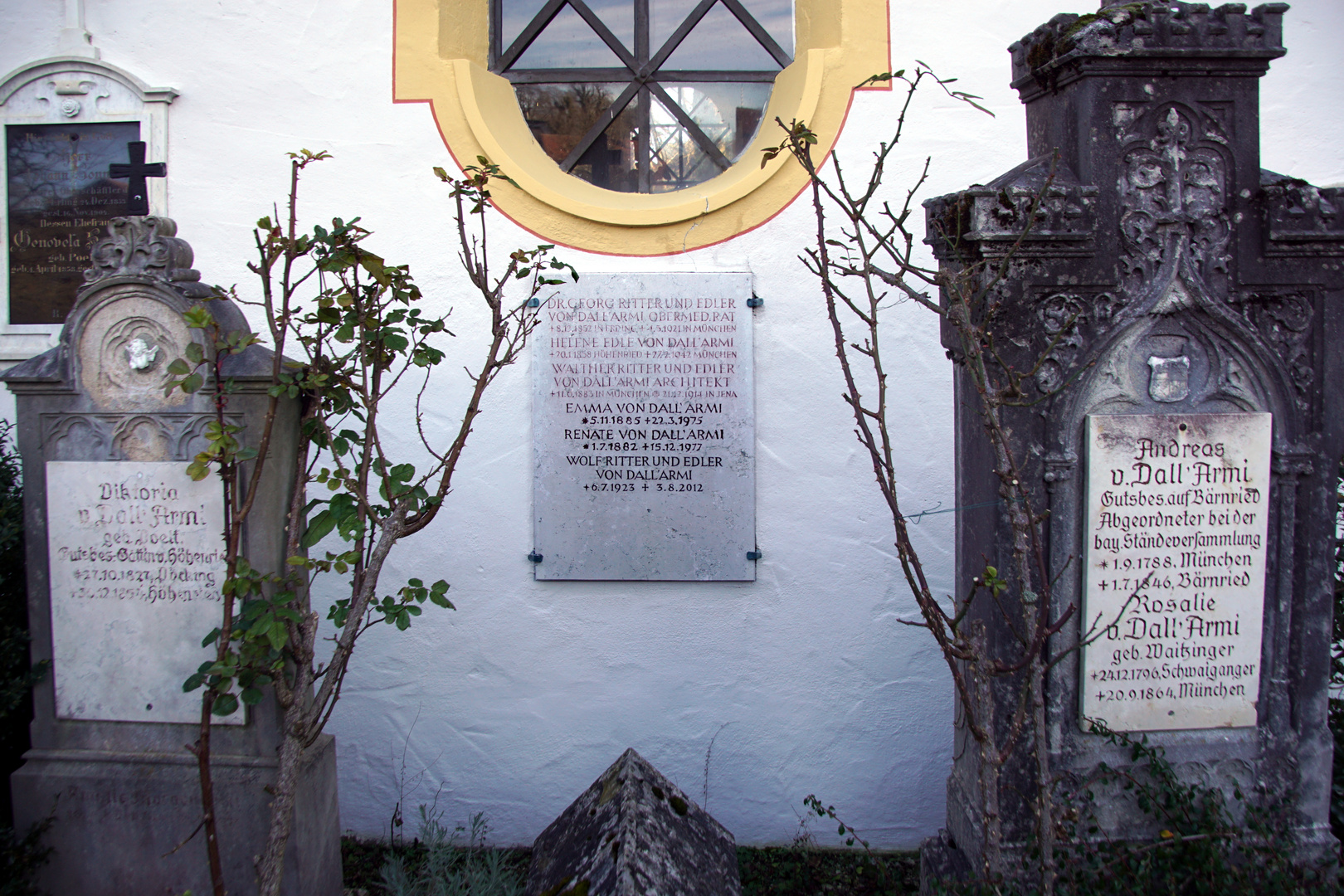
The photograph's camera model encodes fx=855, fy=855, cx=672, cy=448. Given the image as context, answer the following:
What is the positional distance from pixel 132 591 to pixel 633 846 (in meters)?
1.72

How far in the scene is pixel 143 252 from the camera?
2.47 m

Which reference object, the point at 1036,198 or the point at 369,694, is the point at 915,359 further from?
the point at 369,694

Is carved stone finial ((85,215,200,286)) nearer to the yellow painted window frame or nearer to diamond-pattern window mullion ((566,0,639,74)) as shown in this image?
the yellow painted window frame

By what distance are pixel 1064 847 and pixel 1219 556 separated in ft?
2.95

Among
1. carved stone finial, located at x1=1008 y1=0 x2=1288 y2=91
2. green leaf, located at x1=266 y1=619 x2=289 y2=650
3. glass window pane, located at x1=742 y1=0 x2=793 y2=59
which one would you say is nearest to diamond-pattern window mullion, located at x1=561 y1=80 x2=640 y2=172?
glass window pane, located at x1=742 y1=0 x2=793 y2=59

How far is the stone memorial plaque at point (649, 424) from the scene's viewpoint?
3.30 meters

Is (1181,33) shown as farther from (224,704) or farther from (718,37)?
(224,704)

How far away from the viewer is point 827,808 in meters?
3.36

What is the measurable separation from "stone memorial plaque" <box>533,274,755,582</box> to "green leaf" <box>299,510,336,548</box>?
1.13m

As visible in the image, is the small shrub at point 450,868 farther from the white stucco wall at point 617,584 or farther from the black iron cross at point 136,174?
the black iron cross at point 136,174

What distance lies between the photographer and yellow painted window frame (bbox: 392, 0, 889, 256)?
→ 3301 millimetres

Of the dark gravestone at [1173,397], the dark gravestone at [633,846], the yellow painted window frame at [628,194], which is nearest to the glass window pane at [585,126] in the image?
the yellow painted window frame at [628,194]

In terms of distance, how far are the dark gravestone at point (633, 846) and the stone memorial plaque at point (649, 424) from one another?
101cm

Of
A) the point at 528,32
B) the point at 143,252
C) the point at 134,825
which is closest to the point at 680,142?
the point at 528,32
